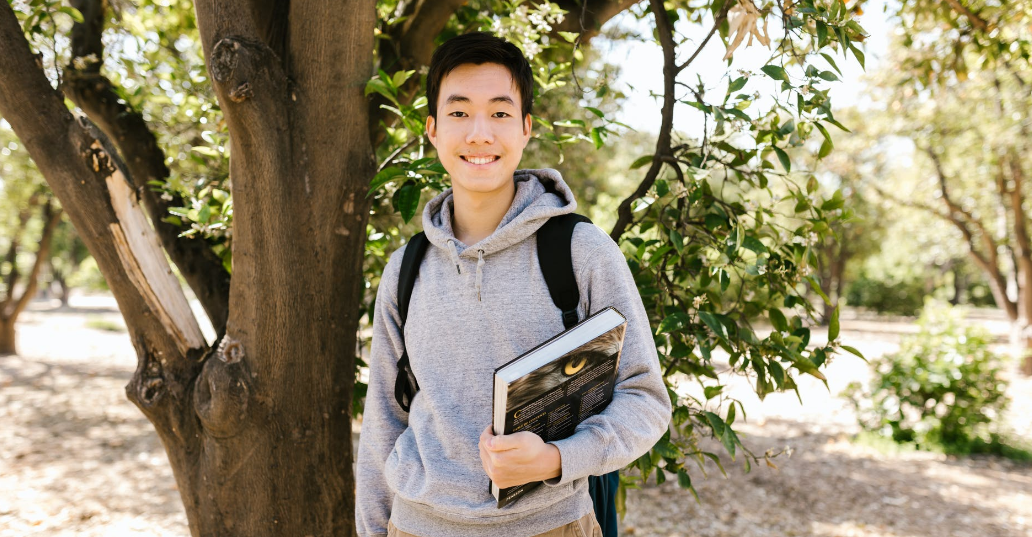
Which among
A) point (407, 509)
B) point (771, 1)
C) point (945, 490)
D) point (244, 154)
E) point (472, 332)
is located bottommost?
point (945, 490)

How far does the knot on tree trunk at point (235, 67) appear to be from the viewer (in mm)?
1931

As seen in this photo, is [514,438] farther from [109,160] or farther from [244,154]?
[109,160]

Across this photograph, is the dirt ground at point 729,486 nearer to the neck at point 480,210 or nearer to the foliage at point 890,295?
the neck at point 480,210

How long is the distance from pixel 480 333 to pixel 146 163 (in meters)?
2.22

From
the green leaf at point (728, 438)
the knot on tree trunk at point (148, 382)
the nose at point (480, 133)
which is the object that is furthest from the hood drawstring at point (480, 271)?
the knot on tree trunk at point (148, 382)

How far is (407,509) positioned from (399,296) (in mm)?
532

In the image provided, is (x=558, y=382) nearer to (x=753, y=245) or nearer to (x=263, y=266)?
(x=753, y=245)

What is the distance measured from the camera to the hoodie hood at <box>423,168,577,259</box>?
151 cm

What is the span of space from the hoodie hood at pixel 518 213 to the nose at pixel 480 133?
0.58 ft

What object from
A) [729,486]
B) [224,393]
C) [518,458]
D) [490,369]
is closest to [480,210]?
[490,369]

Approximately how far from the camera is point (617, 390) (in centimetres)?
140

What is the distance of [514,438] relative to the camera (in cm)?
122

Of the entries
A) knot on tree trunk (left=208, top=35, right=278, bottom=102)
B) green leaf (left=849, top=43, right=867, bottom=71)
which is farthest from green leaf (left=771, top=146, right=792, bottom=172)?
knot on tree trunk (left=208, top=35, right=278, bottom=102)

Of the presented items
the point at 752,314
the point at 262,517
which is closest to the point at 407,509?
the point at 262,517
